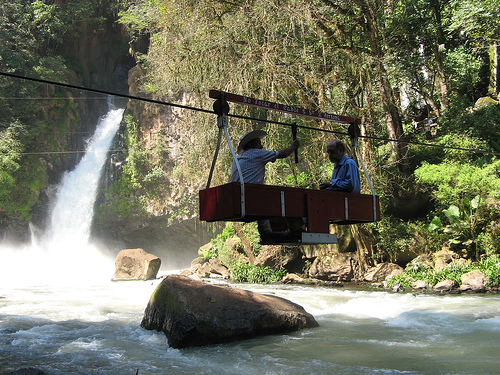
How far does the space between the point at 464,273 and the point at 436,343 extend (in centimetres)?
719

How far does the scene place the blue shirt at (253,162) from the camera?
553cm

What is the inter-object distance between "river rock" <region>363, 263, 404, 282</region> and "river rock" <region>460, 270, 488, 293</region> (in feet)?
7.95

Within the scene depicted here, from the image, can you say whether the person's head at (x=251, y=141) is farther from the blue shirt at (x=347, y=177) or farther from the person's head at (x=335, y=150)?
the blue shirt at (x=347, y=177)

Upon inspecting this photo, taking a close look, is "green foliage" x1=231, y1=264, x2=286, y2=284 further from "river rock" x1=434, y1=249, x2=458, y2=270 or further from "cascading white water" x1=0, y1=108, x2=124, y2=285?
"cascading white water" x1=0, y1=108, x2=124, y2=285

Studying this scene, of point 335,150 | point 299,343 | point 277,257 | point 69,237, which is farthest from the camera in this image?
point 69,237

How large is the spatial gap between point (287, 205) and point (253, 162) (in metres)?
0.67

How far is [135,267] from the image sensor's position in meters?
20.1

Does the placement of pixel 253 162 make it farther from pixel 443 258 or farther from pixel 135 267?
pixel 135 267

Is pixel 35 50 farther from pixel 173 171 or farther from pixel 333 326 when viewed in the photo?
pixel 333 326

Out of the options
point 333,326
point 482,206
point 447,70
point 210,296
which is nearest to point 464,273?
point 482,206

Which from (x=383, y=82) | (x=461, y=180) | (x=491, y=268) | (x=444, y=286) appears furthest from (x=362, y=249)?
(x=383, y=82)

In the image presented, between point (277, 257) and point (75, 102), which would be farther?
point (75, 102)

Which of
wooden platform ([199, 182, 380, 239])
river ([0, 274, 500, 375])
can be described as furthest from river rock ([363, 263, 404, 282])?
wooden platform ([199, 182, 380, 239])

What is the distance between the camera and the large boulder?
24.0ft
